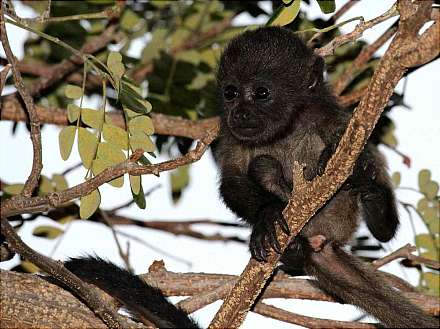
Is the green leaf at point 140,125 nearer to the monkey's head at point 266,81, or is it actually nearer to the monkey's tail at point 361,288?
the monkey's head at point 266,81

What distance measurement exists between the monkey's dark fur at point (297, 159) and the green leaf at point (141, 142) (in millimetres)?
857

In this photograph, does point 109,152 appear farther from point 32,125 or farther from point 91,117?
point 32,125

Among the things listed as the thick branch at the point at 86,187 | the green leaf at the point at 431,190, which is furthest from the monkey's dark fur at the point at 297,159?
the thick branch at the point at 86,187

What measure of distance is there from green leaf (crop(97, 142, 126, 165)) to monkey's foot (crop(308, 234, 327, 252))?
4.93ft

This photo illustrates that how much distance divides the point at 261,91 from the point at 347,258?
1.18m

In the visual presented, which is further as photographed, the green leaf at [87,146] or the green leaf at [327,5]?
the green leaf at [327,5]

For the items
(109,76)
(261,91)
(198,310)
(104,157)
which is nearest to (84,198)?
(104,157)

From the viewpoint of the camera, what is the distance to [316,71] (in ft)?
18.0

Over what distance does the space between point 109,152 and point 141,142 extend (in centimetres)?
16

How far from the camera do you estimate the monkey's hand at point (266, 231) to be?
13.6 feet

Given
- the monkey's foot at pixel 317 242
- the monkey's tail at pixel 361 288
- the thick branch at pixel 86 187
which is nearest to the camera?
the thick branch at pixel 86 187

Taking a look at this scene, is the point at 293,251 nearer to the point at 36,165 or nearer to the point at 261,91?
the point at 261,91

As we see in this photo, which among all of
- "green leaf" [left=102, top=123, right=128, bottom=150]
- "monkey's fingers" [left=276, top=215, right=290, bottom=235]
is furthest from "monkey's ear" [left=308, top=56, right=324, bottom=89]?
"green leaf" [left=102, top=123, right=128, bottom=150]

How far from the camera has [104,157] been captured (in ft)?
13.5
